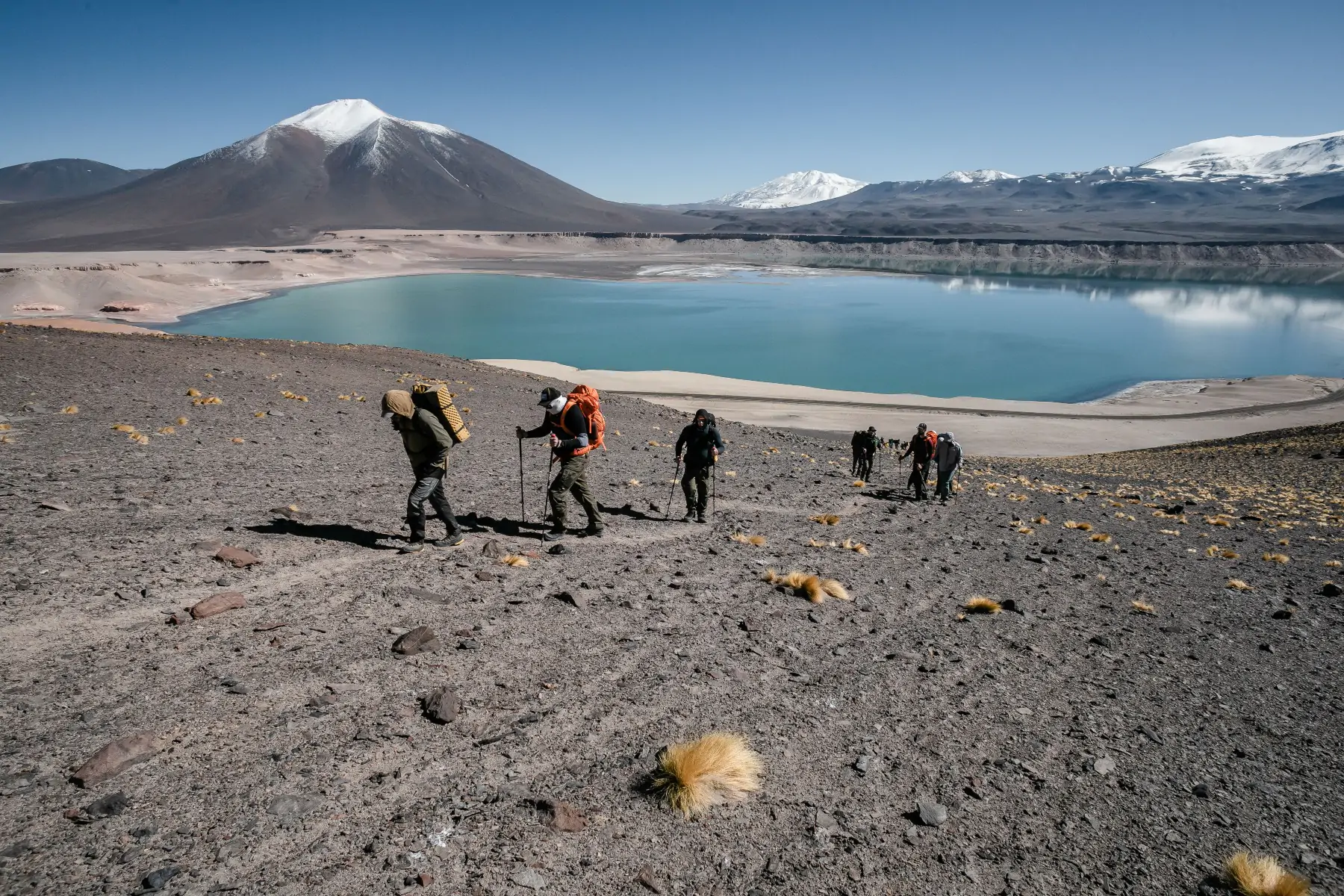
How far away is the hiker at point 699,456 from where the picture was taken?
10188 mm

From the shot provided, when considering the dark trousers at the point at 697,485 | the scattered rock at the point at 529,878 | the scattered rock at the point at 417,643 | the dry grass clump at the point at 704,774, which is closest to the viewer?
the scattered rock at the point at 529,878

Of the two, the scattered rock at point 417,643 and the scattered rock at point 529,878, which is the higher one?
the scattered rock at point 417,643

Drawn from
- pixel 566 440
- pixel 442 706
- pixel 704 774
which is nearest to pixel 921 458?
pixel 566 440

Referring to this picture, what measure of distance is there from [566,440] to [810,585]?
3.12m

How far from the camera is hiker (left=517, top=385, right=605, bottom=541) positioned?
8383 mm

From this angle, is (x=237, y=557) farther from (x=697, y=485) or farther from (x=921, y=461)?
(x=921, y=461)

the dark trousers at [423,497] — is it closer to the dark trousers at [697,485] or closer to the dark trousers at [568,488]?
the dark trousers at [568,488]

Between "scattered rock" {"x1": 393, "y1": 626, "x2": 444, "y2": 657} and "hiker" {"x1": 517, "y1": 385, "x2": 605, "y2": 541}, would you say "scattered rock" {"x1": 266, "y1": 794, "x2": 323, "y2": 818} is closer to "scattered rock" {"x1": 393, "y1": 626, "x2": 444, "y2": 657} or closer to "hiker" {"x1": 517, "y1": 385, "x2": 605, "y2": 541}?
"scattered rock" {"x1": 393, "y1": 626, "x2": 444, "y2": 657}

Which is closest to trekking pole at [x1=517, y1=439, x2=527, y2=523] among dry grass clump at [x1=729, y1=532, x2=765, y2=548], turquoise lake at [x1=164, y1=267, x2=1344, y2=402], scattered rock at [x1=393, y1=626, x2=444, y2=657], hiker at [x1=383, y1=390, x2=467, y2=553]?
hiker at [x1=383, y1=390, x2=467, y2=553]

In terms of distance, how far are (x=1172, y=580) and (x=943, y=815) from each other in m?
7.46

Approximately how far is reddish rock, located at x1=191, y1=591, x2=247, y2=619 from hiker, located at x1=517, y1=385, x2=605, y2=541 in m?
3.27

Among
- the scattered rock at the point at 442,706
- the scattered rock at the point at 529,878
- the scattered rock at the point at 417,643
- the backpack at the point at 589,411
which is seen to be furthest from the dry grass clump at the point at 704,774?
the backpack at the point at 589,411

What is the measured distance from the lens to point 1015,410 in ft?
125

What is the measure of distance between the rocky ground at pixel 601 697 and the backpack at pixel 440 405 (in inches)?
50.3
